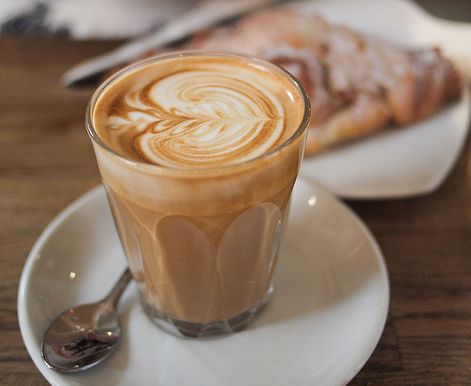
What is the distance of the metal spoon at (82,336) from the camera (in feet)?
2.14

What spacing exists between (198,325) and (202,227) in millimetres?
194

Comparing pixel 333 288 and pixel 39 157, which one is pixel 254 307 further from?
pixel 39 157

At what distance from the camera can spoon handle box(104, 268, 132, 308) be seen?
0.77 meters

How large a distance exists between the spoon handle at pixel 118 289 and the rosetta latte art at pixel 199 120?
0.82ft

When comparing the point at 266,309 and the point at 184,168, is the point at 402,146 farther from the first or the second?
the point at 184,168

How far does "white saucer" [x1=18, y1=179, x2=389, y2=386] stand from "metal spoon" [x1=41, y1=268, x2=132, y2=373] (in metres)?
0.01

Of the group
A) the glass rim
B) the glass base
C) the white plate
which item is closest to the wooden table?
the white plate

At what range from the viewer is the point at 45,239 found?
83 cm

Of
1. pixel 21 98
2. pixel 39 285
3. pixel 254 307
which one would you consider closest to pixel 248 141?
pixel 254 307

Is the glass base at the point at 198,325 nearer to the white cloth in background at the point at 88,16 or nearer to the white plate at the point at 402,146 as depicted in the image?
the white plate at the point at 402,146

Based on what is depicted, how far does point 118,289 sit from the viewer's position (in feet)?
2.58

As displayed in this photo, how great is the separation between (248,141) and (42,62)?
37.0 inches

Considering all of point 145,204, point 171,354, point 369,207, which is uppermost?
point 145,204

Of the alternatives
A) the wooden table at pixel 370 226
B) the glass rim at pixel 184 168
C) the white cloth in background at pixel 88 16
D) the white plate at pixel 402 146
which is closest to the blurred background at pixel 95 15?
the white cloth in background at pixel 88 16
